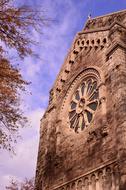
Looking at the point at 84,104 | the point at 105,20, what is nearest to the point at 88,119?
the point at 84,104

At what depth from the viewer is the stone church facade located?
548 inches

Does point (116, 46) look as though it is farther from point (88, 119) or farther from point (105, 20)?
point (105, 20)

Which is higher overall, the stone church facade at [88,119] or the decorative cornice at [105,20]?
the decorative cornice at [105,20]

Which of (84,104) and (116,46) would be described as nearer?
(116,46)

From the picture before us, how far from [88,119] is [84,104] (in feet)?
4.52

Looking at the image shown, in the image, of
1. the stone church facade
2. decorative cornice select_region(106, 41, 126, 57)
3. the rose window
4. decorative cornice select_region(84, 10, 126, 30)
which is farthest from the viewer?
decorative cornice select_region(84, 10, 126, 30)

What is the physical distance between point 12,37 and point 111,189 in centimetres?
732

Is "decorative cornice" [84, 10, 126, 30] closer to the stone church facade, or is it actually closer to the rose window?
the stone church facade

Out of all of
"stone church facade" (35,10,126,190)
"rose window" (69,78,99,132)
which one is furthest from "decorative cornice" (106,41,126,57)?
"rose window" (69,78,99,132)

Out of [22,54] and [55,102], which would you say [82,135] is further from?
[22,54]

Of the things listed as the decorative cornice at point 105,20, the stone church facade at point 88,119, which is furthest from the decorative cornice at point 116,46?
the decorative cornice at point 105,20

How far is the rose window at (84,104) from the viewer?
17.5 meters

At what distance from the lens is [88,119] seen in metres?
17.3

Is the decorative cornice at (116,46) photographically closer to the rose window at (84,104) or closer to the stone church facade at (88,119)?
the stone church facade at (88,119)
